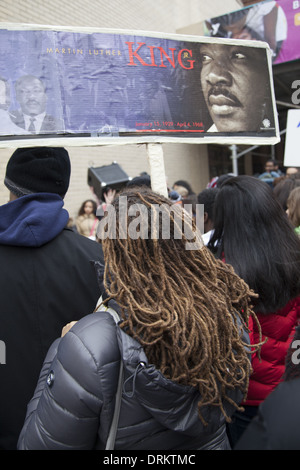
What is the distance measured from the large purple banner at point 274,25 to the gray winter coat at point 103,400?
8.73 meters

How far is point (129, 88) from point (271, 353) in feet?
4.70

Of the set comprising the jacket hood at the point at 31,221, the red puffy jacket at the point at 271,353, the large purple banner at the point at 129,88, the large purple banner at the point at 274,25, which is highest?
the large purple banner at the point at 274,25

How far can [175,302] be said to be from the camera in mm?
1069

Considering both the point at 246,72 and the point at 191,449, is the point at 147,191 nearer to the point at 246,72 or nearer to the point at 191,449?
A: the point at 191,449

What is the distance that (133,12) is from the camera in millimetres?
8102

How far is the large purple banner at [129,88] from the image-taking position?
1688 mm

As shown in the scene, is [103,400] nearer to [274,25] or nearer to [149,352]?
[149,352]

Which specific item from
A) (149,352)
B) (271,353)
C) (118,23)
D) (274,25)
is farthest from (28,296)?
(274,25)

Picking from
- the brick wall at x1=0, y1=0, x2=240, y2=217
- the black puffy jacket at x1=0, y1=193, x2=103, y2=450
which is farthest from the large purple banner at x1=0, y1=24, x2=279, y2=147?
the brick wall at x1=0, y1=0, x2=240, y2=217

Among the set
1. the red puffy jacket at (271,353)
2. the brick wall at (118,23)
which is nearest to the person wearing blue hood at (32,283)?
the red puffy jacket at (271,353)

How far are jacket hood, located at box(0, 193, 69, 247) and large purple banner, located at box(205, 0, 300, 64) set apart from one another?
324 inches

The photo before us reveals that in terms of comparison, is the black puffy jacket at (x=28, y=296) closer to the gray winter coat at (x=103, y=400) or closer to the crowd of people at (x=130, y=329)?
the crowd of people at (x=130, y=329)

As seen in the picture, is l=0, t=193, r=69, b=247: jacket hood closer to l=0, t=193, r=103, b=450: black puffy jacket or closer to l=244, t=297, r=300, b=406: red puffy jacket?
l=0, t=193, r=103, b=450: black puffy jacket

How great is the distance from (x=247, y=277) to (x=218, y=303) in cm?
57
